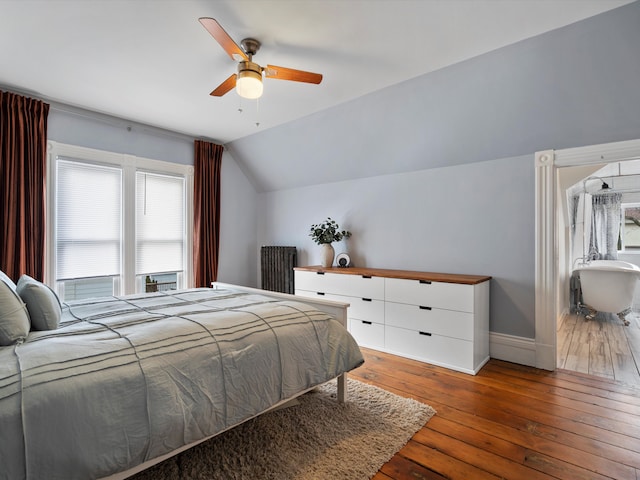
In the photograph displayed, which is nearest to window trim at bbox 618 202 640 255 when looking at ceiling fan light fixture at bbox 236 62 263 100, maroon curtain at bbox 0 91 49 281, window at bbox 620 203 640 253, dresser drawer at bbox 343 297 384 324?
window at bbox 620 203 640 253

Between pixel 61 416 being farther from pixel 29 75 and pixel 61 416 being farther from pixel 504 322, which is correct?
pixel 504 322

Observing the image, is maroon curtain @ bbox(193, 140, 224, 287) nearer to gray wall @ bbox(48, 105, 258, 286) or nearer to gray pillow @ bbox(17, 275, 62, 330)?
gray wall @ bbox(48, 105, 258, 286)

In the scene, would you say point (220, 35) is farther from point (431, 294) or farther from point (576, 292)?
point (576, 292)

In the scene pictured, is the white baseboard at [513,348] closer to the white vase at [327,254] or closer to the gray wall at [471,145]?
the gray wall at [471,145]

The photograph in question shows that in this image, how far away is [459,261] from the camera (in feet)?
11.1

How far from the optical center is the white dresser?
288 centimetres

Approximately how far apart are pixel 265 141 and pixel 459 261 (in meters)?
2.88

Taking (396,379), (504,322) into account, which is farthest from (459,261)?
(396,379)

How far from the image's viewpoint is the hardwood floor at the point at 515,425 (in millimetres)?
1671

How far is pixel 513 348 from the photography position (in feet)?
10.1

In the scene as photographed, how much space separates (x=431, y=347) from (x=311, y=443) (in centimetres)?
164

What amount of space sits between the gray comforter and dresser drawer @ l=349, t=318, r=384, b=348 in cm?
132

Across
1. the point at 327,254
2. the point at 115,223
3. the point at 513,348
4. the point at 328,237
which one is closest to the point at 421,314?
the point at 513,348

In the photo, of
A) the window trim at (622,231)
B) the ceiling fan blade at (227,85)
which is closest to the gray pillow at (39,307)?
the ceiling fan blade at (227,85)
